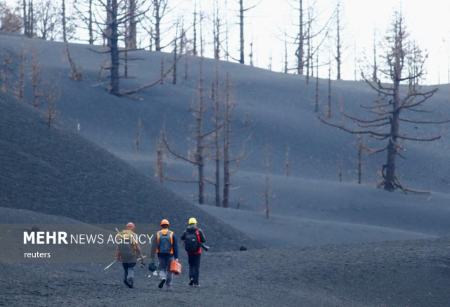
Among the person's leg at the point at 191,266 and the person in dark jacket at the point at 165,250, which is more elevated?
the person in dark jacket at the point at 165,250

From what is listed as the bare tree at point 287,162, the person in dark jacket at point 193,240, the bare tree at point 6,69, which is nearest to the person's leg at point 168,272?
the person in dark jacket at point 193,240

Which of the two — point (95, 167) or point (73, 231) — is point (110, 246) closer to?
point (73, 231)

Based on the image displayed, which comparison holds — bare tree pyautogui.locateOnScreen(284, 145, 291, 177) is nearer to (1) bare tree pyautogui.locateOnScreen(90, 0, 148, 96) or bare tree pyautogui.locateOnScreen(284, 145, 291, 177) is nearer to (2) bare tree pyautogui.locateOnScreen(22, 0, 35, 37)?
(1) bare tree pyautogui.locateOnScreen(90, 0, 148, 96)

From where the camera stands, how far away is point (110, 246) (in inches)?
886

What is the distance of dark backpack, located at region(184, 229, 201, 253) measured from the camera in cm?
1798

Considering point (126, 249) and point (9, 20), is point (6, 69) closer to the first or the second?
point (9, 20)

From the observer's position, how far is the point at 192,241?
59.0ft

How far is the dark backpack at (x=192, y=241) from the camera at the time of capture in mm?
17984

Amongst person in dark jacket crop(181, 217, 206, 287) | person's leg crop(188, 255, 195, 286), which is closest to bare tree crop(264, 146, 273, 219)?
person's leg crop(188, 255, 195, 286)

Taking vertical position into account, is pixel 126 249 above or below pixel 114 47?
below

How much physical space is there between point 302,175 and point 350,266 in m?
28.5

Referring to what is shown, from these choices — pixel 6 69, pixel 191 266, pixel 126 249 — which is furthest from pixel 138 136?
pixel 126 249

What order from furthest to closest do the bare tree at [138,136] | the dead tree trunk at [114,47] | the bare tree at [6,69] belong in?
the dead tree trunk at [114,47] < the bare tree at [6,69] < the bare tree at [138,136]

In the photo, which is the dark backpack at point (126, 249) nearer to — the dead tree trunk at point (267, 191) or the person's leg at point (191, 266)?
the person's leg at point (191, 266)
